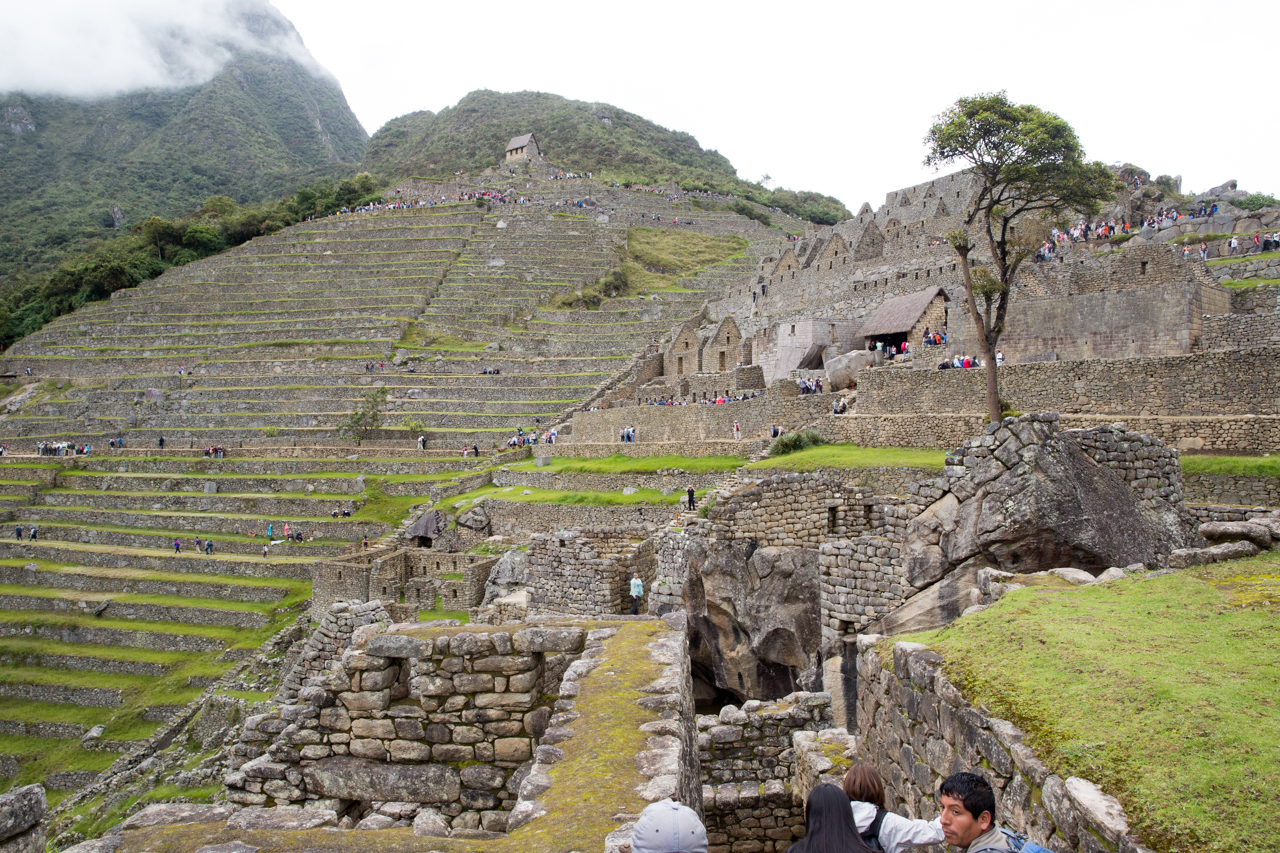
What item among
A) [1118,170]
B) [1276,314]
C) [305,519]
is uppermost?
[1118,170]

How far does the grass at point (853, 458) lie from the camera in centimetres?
1642

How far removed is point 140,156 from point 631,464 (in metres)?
137

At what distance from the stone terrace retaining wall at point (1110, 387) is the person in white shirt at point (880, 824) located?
1392 cm

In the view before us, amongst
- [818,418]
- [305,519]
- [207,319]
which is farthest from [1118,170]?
[207,319]

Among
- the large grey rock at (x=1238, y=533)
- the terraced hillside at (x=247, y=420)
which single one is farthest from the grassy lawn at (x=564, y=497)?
the large grey rock at (x=1238, y=533)

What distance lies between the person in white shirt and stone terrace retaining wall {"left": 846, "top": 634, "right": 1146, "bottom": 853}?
0.48m

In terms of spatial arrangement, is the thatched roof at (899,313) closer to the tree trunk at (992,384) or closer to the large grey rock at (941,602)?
the tree trunk at (992,384)

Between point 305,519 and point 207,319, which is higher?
point 207,319

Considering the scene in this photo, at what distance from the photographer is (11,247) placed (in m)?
89.6

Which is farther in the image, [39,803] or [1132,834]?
[39,803]

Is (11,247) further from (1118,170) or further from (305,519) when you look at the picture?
(1118,170)

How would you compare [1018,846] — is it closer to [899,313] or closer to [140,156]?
[899,313]

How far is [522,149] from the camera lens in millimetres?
104250

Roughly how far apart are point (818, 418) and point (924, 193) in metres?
28.2
